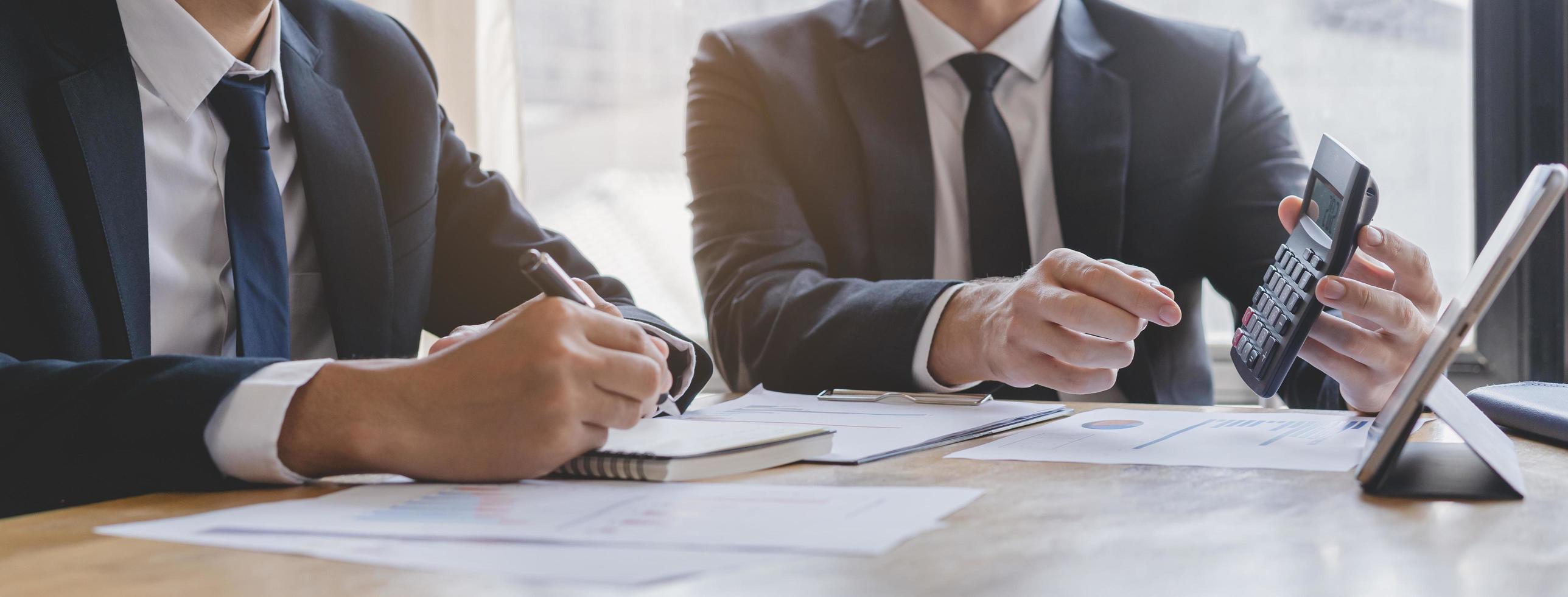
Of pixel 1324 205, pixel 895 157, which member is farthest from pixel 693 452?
pixel 895 157

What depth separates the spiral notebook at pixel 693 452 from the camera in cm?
63

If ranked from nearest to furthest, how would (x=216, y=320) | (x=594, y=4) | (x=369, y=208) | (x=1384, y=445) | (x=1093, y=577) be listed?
(x=1093, y=577) → (x=1384, y=445) → (x=216, y=320) → (x=369, y=208) → (x=594, y=4)

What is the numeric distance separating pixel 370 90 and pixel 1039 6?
928 mm

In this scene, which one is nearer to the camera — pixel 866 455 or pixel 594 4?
pixel 866 455

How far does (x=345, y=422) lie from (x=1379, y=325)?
79 centimetres

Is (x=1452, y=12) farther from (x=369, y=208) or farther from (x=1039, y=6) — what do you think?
(x=369, y=208)

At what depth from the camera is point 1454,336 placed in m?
0.53

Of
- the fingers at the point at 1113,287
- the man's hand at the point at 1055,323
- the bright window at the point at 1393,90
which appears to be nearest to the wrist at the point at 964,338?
the man's hand at the point at 1055,323

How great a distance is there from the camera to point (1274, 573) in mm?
422

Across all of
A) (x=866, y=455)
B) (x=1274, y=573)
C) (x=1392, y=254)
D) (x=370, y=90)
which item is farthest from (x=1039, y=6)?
(x=1274, y=573)

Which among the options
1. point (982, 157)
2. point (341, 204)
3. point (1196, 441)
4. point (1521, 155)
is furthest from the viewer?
point (1521, 155)

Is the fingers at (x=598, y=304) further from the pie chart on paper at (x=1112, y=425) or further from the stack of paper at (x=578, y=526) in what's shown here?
the pie chart on paper at (x=1112, y=425)

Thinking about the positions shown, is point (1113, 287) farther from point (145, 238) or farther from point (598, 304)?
point (145, 238)

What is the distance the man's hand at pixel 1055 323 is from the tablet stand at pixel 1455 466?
0.18 m
